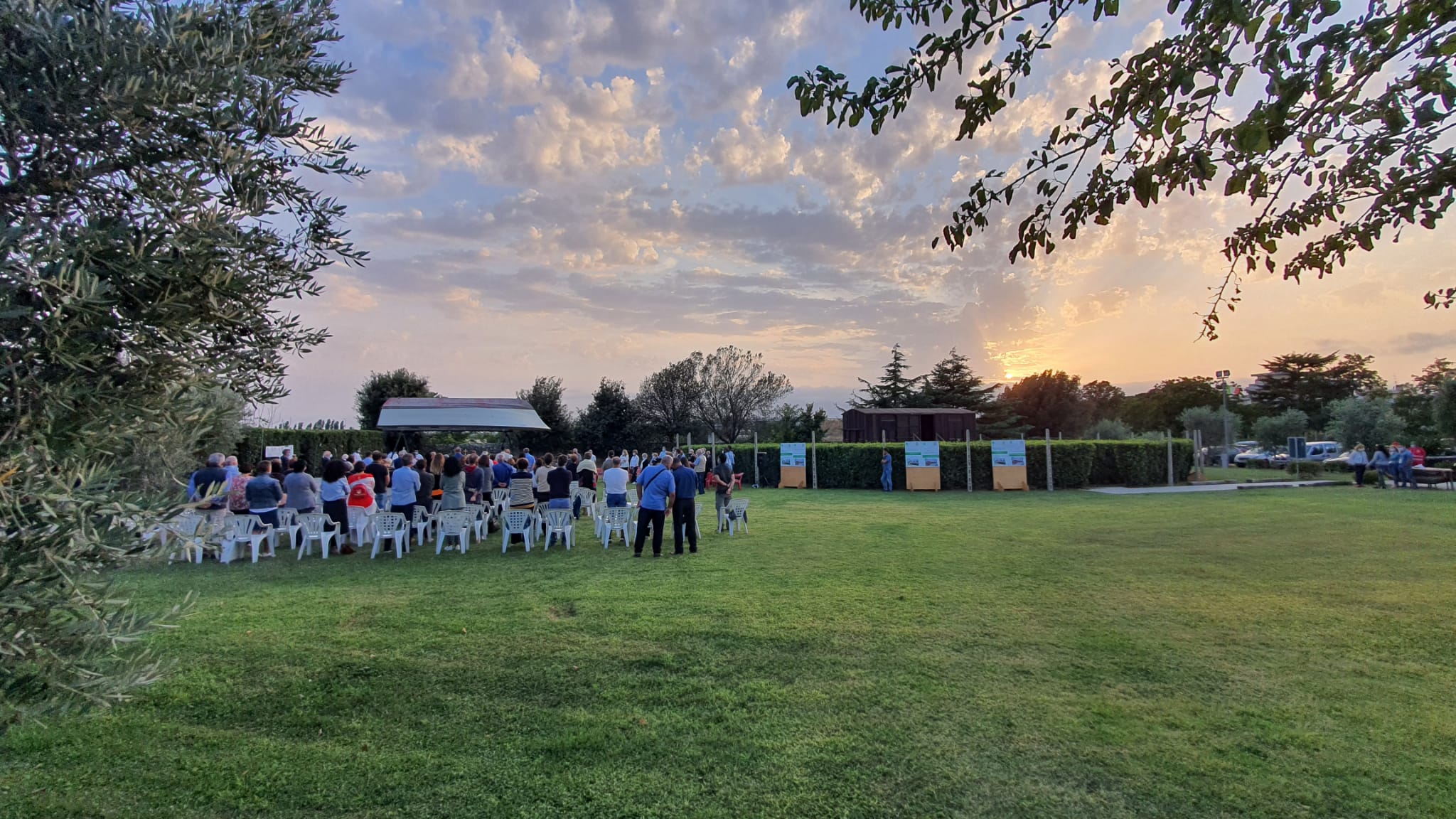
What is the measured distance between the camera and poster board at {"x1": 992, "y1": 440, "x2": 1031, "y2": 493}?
23219 mm

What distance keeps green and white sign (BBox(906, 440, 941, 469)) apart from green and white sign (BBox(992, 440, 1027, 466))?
1.78 m

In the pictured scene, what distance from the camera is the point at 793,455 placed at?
2586 cm

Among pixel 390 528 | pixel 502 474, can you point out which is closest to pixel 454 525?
pixel 390 528

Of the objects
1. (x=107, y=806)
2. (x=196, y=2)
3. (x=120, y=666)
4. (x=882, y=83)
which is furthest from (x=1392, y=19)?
(x=107, y=806)

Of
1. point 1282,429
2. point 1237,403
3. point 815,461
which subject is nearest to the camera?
point 815,461

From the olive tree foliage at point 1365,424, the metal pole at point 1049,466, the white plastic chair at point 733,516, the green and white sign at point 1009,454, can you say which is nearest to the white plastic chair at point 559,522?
the white plastic chair at point 733,516

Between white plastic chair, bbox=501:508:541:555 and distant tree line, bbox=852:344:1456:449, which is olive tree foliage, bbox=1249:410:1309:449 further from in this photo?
white plastic chair, bbox=501:508:541:555

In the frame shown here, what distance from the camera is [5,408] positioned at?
82.4 inches

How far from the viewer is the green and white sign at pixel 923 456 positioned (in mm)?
23688

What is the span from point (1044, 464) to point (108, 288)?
25.8 meters

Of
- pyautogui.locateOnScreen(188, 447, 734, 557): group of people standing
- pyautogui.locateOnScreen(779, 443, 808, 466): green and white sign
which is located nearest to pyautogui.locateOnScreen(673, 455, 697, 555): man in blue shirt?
pyautogui.locateOnScreen(188, 447, 734, 557): group of people standing

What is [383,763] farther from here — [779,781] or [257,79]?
→ [257,79]

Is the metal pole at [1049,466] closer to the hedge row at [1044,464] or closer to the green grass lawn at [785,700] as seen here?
the hedge row at [1044,464]

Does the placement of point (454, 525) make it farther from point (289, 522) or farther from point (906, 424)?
point (906, 424)
